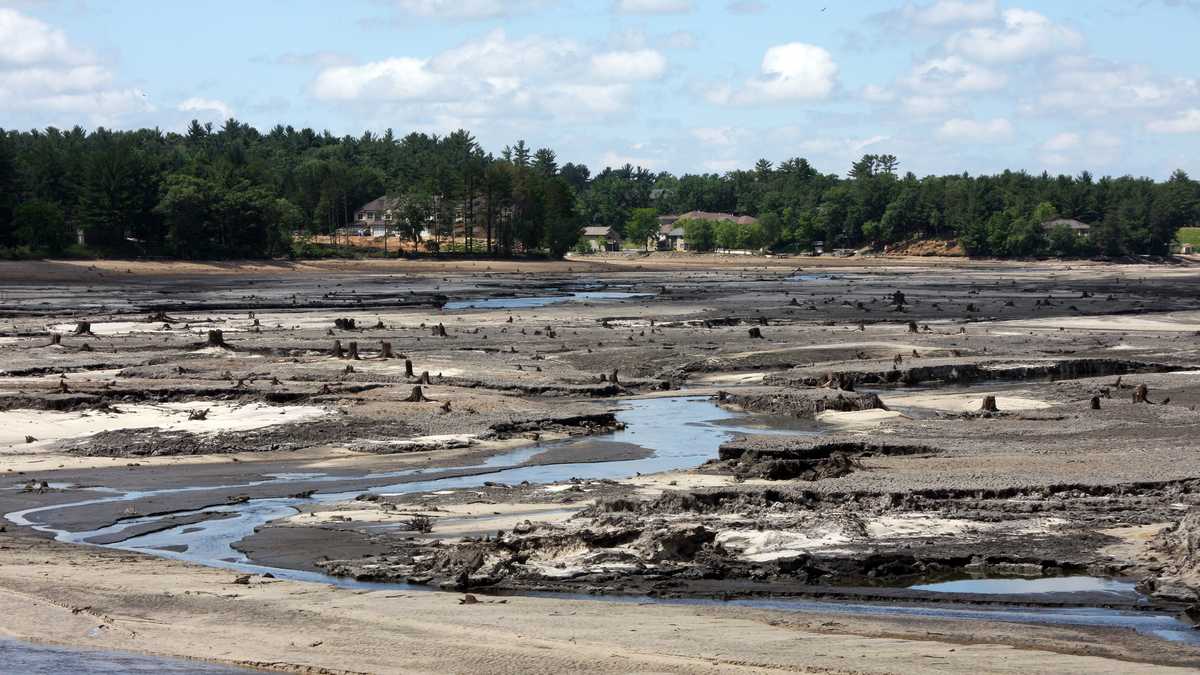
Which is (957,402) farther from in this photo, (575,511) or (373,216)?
(373,216)

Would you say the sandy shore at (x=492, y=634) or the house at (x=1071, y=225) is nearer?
the sandy shore at (x=492, y=634)

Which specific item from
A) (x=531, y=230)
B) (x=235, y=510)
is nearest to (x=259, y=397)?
(x=235, y=510)

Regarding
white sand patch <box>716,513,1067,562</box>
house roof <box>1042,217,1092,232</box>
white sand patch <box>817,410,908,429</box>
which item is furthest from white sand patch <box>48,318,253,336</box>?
house roof <box>1042,217,1092,232</box>

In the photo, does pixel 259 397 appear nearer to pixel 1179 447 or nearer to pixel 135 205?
pixel 1179 447

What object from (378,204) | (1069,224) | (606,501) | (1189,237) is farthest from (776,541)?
(1189,237)

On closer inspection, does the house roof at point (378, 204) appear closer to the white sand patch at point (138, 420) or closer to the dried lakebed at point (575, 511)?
the white sand patch at point (138, 420)

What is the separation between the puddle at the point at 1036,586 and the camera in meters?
16.3

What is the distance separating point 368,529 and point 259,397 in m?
13.6

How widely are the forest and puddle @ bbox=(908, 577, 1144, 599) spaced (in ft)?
304

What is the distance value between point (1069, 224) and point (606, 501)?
17215cm

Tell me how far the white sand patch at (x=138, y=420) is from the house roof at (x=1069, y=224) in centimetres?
15982

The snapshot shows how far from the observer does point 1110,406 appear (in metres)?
31.6

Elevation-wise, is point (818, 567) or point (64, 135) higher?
point (64, 135)

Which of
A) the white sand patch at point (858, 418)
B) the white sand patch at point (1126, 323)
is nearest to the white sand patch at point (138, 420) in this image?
the white sand patch at point (858, 418)
